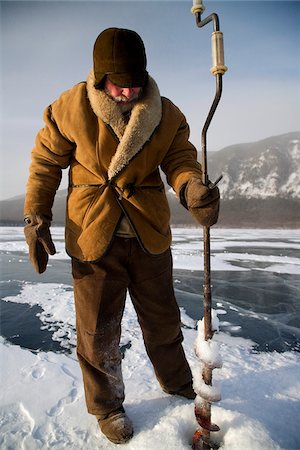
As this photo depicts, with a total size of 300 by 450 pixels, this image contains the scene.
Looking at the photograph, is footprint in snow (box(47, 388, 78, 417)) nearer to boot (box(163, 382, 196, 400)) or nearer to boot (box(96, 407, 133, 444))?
boot (box(96, 407, 133, 444))

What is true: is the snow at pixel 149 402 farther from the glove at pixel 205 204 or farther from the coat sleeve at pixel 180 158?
the coat sleeve at pixel 180 158

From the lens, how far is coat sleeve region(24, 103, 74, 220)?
5.67 ft

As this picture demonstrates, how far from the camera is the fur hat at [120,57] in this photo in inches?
61.2

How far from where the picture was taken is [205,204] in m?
1.46

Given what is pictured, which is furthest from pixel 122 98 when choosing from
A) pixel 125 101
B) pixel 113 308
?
pixel 113 308

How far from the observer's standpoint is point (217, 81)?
4.30ft

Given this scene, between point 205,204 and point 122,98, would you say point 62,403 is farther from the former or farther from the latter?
point 122,98

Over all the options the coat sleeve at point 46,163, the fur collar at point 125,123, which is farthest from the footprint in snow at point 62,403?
the fur collar at point 125,123

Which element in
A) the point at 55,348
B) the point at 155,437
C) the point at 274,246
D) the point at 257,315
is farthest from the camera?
the point at 274,246

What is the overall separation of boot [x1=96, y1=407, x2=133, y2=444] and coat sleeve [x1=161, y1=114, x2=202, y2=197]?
1129 millimetres

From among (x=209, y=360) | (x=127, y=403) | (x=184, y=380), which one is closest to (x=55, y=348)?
(x=127, y=403)

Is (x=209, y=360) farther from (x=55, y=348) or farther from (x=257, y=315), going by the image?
(x=257, y=315)

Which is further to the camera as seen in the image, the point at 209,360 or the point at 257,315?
the point at 257,315

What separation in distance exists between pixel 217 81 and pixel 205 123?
0.16 metres
